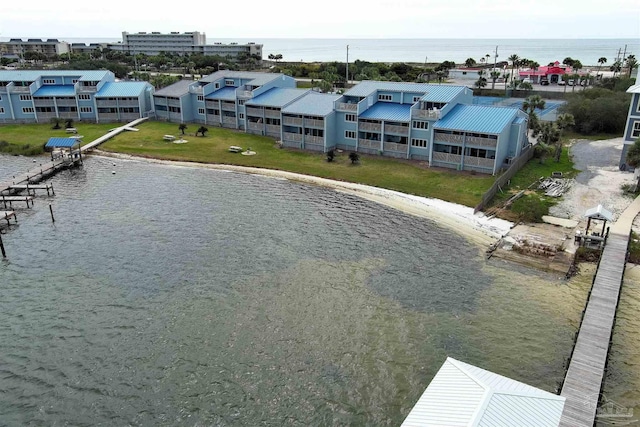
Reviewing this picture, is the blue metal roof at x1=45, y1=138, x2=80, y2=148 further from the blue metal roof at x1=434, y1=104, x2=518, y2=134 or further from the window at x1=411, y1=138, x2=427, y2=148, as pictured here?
the blue metal roof at x1=434, y1=104, x2=518, y2=134

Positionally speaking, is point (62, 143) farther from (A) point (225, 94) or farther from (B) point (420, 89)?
(B) point (420, 89)

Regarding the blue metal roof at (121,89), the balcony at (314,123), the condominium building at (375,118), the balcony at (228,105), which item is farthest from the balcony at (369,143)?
the blue metal roof at (121,89)

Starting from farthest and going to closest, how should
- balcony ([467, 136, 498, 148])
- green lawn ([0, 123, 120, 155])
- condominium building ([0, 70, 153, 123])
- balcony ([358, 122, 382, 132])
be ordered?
condominium building ([0, 70, 153, 123]) < green lawn ([0, 123, 120, 155]) < balcony ([358, 122, 382, 132]) < balcony ([467, 136, 498, 148])

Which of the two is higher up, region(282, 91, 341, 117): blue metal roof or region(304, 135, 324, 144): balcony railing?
region(282, 91, 341, 117): blue metal roof

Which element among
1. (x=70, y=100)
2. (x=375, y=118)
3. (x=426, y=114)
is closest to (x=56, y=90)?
(x=70, y=100)

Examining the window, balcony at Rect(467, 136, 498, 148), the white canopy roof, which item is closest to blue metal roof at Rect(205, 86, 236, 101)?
the window

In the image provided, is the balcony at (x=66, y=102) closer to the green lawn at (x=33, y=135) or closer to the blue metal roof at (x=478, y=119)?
the green lawn at (x=33, y=135)

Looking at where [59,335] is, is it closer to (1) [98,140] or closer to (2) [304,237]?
(2) [304,237]
